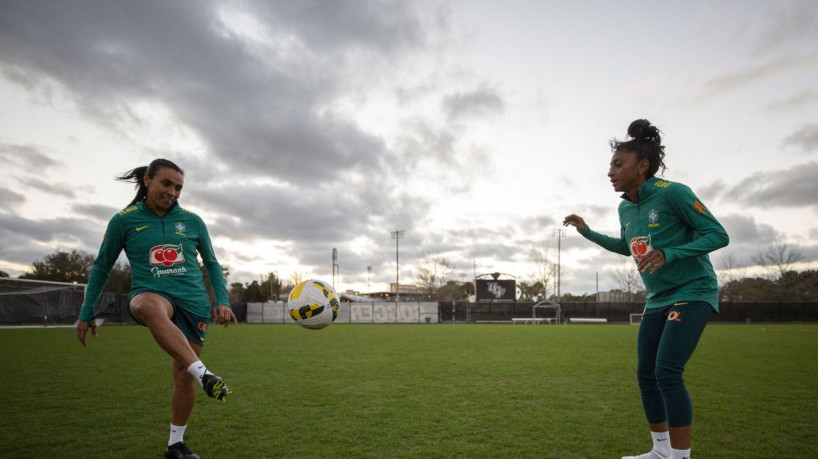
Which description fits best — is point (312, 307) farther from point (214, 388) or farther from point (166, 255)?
point (214, 388)

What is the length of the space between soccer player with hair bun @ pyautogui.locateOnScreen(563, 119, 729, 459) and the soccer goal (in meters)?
28.6

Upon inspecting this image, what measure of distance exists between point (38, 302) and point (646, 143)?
32.8 metres

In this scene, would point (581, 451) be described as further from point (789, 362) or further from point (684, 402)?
point (789, 362)

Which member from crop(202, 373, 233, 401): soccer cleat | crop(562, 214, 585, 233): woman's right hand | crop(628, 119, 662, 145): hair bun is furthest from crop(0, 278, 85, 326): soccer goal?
crop(628, 119, 662, 145): hair bun

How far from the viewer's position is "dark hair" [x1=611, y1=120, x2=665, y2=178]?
3.71m

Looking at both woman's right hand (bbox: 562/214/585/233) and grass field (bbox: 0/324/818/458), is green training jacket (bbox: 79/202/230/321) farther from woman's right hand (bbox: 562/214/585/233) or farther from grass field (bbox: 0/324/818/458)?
woman's right hand (bbox: 562/214/585/233)

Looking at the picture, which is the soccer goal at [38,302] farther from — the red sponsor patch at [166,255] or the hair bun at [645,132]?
the hair bun at [645,132]

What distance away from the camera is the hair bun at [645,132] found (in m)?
3.72

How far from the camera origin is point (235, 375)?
8.83 meters

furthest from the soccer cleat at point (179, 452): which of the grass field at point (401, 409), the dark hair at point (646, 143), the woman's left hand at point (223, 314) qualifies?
the dark hair at point (646, 143)

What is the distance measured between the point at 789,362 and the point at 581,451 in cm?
1013

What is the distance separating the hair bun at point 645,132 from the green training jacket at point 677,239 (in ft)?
1.13

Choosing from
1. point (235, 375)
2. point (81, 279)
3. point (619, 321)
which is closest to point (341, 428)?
point (235, 375)

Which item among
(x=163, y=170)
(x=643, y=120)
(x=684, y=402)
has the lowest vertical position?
(x=684, y=402)
